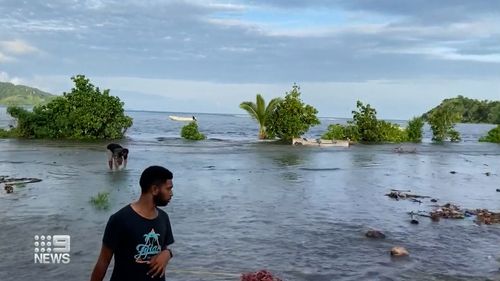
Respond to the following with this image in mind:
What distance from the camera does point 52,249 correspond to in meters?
9.26

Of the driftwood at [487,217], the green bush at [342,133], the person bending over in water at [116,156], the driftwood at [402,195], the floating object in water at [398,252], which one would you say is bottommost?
the floating object in water at [398,252]

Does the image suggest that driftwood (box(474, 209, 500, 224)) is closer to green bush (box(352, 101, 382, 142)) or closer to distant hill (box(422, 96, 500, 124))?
Result: green bush (box(352, 101, 382, 142))

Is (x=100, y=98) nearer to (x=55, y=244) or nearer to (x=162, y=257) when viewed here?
(x=55, y=244)

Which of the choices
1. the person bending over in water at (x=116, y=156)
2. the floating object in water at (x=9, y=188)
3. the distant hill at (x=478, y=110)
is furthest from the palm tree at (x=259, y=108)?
the distant hill at (x=478, y=110)

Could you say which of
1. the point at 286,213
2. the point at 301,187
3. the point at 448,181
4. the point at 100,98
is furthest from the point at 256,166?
the point at 100,98

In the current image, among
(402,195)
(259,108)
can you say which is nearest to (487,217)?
(402,195)

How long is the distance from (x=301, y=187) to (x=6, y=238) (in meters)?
9.67

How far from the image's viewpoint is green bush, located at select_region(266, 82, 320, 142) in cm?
3850

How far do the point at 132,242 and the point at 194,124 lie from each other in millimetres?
38477

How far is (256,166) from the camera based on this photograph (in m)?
23.2

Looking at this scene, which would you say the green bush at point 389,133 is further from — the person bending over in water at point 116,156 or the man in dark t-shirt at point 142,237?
the man in dark t-shirt at point 142,237

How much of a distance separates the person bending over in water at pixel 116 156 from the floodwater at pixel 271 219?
55 cm

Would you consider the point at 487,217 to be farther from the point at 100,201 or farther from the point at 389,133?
the point at 389,133

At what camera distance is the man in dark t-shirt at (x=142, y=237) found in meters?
4.28
